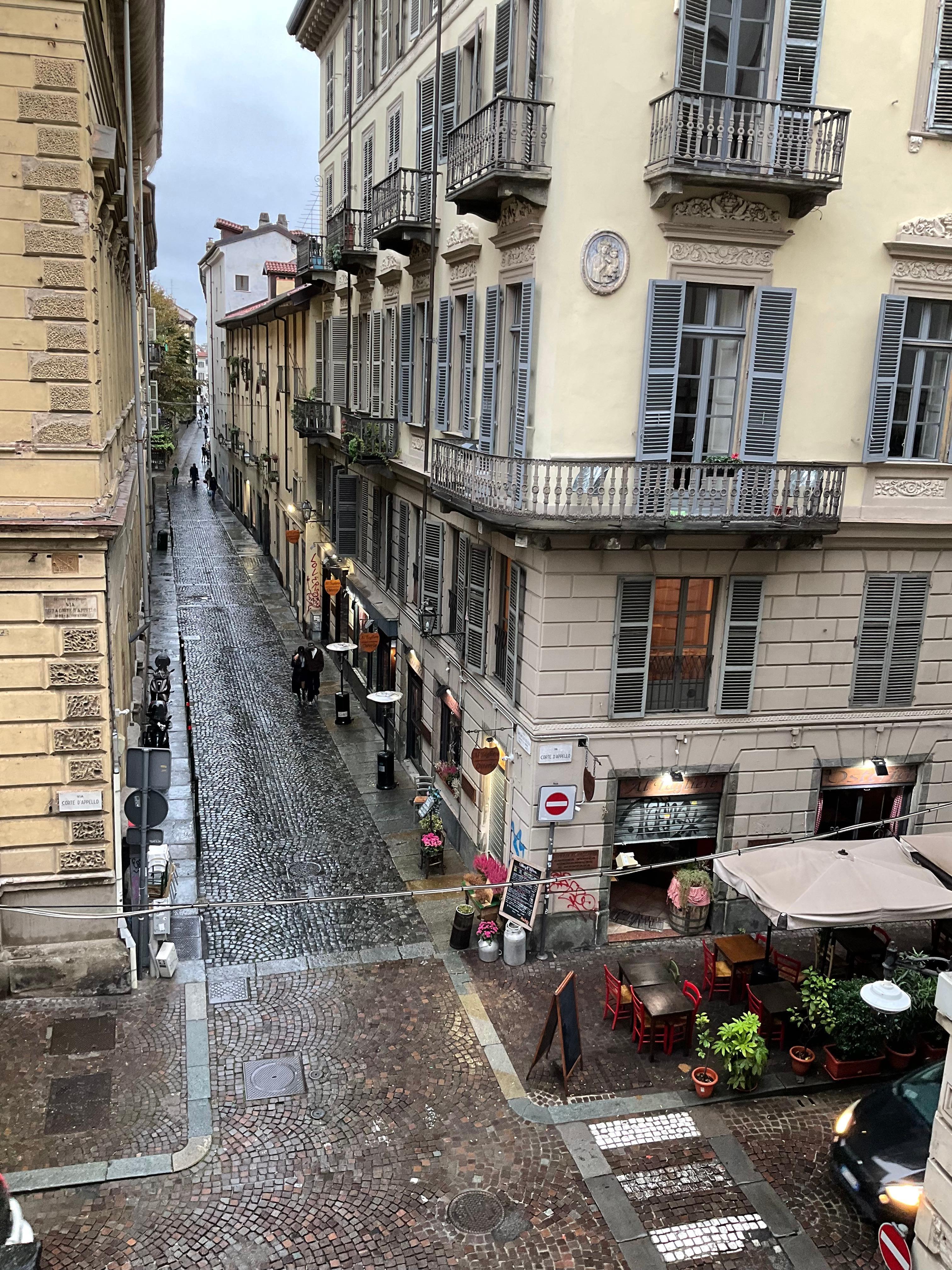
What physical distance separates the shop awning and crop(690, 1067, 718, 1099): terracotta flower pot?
202 cm

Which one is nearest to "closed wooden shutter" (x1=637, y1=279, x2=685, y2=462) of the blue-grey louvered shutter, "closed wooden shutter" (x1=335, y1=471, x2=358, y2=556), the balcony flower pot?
the blue-grey louvered shutter

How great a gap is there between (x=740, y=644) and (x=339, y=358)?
57.7 ft

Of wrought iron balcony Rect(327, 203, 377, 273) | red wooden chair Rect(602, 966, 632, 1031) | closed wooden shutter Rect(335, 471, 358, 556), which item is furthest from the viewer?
closed wooden shutter Rect(335, 471, 358, 556)

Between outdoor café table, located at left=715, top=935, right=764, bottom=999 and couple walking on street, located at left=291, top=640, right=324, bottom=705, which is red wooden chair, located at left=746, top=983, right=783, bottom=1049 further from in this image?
couple walking on street, located at left=291, top=640, right=324, bottom=705

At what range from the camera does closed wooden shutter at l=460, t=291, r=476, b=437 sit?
55.6 ft

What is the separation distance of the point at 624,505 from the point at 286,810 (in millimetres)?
10185

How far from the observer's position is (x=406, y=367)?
2197 centimetres

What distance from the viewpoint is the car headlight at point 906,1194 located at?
9.76 m

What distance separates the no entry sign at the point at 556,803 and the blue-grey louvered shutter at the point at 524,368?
4847mm

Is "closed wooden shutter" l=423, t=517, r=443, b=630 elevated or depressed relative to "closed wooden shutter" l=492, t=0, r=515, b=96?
depressed

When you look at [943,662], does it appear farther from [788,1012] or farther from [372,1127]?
[372,1127]

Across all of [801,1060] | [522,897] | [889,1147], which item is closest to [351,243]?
[522,897]

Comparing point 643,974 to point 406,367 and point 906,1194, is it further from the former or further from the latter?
point 406,367

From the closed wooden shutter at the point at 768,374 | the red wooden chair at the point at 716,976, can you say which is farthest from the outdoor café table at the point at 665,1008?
the closed wooden shutter at the point at 768,374
